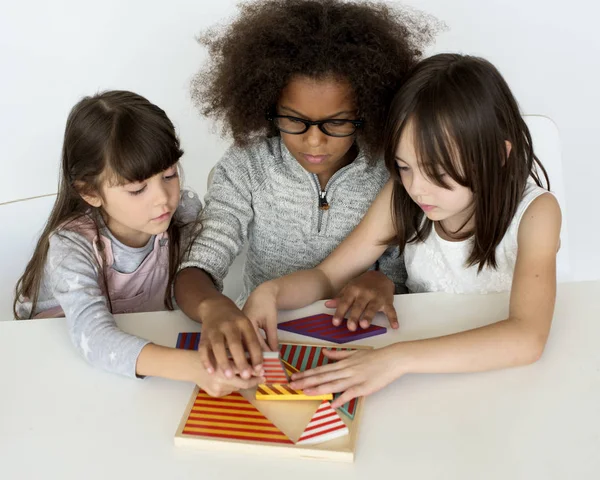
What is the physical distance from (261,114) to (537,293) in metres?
0.65

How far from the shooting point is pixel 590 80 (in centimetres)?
252

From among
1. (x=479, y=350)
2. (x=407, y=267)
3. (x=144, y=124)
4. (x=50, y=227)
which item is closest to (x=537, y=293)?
(x=479, y=350)

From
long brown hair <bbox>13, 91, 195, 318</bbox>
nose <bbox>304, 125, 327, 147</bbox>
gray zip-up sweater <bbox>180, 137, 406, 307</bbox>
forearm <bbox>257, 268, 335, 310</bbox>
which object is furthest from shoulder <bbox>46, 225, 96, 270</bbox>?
nose <bbox>304, 125, 327, 147</bbox>

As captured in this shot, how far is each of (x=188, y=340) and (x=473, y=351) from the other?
452 mm

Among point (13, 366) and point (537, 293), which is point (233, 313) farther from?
point (537, 293)

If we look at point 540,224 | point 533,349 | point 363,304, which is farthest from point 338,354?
point 540,224

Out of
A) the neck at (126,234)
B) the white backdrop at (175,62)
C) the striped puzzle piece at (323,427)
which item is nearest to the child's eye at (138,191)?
the neck at (126,234)

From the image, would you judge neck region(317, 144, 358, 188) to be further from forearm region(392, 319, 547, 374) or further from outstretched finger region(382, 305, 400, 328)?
forearm region(392, 319, 547, 374)

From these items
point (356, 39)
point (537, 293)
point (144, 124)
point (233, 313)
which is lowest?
point (233, 313)

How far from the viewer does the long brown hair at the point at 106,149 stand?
4.63 ft

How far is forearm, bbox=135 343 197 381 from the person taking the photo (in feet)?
3.78

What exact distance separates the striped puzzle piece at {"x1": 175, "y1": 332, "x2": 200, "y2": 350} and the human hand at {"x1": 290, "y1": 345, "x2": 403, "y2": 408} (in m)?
0.20

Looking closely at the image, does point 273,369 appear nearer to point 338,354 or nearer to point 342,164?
point 338,354

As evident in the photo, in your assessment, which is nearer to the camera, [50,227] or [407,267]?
[50,227]
